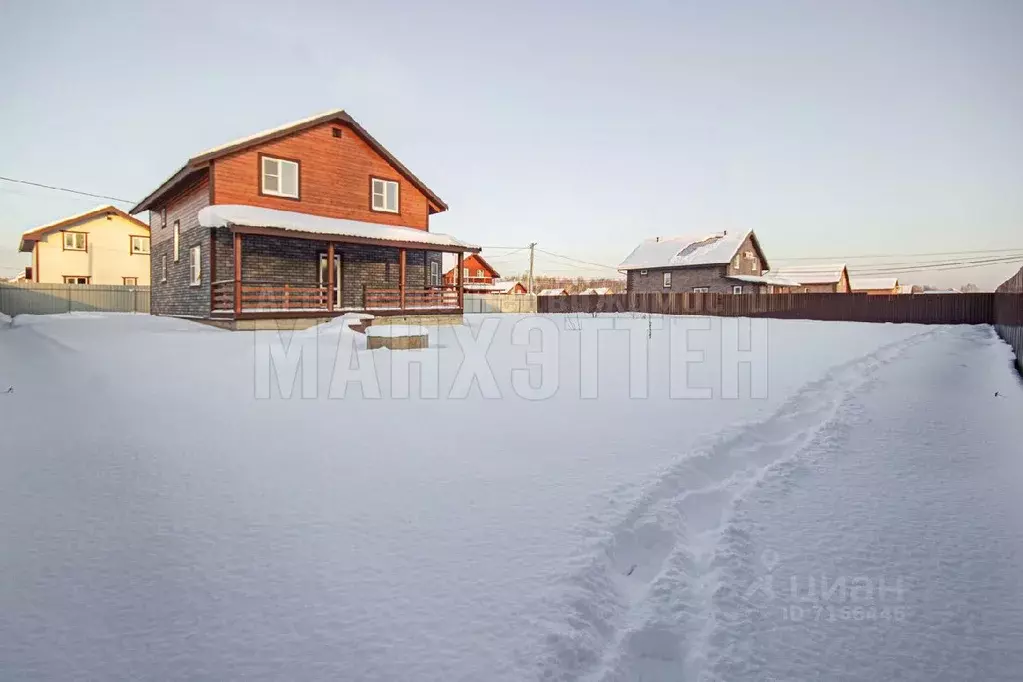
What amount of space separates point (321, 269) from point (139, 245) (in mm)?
25580

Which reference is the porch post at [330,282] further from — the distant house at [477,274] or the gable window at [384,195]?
→ the distant house at [477,274]

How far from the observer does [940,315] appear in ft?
99.7

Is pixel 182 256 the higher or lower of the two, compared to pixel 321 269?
higher

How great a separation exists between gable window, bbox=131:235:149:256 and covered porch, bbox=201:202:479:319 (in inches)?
979

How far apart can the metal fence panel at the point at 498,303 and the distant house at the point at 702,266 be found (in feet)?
36.1

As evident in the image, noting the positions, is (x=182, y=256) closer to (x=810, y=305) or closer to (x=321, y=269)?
(x=321, y=269)

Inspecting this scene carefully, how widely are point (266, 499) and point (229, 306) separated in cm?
1495

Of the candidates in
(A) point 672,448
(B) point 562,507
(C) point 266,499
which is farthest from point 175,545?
(A) point 672,448

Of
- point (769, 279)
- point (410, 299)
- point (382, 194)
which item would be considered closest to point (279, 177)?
point (382, 194)

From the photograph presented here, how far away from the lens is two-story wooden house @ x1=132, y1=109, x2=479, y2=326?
1686 centimetres

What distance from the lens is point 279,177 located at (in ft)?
60.6

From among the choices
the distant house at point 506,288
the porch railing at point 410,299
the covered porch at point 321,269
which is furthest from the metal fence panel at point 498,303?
the covered porch at point 321,269

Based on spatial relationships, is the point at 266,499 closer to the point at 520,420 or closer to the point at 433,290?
the point at 520,420

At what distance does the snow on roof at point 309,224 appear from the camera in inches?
622
